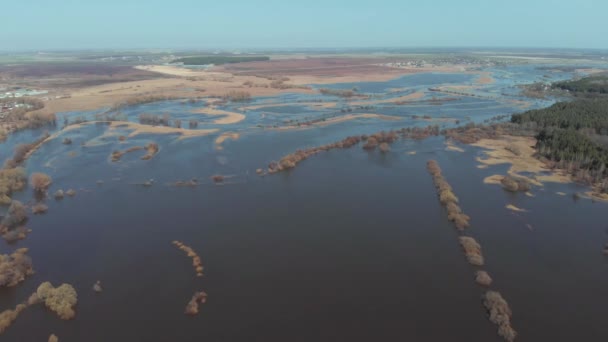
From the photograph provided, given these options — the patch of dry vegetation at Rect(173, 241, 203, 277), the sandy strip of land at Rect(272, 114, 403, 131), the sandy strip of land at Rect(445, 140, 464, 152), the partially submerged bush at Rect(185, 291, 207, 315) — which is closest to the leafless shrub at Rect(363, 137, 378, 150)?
the sandy strip of land at Rect(445, 140, 464, 152)

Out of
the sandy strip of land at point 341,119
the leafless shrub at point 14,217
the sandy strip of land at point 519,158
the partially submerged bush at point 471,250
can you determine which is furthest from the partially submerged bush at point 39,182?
the sandy strip of land at point 519,158

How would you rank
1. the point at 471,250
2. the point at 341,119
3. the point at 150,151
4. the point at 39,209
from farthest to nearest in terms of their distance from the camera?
the point at 341,119 → the point at 150,151 → the point at 39,209 → the point at 471,250

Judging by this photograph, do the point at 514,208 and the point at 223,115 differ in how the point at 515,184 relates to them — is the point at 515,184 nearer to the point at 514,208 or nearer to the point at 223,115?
the point at 514,208

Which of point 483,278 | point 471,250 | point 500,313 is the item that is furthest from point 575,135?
point 500,313

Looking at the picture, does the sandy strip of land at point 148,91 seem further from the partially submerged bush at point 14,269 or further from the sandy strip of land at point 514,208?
the sandy strip of land at point 514,208

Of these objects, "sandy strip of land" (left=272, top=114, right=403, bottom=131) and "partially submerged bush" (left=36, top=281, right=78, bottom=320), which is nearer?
"partially submerged bush" (left=36, top=281, right=78, bottom=320)

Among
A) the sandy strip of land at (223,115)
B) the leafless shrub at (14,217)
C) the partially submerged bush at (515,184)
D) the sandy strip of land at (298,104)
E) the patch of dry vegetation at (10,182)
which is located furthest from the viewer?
the sandy strip of land at (298,104)

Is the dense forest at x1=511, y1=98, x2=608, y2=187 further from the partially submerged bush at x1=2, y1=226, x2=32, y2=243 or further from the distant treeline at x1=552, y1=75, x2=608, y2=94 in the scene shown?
the partially submerged bush at x1=2, y1=226, x2=32, y2=243
